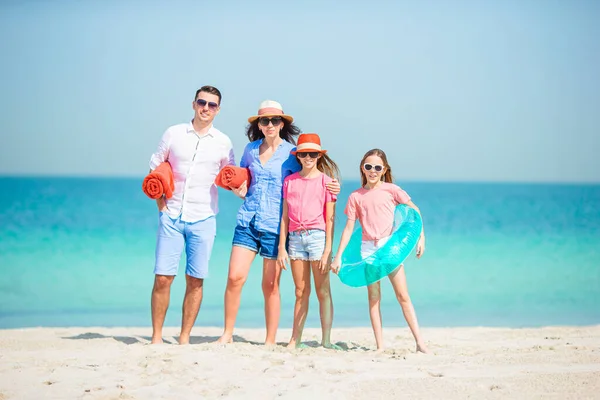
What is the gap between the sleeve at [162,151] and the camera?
5.71 m

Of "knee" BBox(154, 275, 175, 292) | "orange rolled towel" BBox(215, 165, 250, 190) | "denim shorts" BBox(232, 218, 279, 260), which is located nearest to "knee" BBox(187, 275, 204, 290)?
"knee" BBox(154, 275, 175, 292)

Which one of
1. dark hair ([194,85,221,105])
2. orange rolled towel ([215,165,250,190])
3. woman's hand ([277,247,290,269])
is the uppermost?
dark hair ([194,85,221,105])

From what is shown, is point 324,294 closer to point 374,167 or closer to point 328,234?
point 328,234

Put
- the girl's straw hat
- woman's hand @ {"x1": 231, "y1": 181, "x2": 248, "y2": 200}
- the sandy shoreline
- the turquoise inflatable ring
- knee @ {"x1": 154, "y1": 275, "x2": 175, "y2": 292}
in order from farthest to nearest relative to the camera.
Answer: knee @ {"x1": 154, "y1": 275, "x2": 175, "y2": 292} < woman's hand @ {"x1": 231, "y1": 181, "x2": 248, "y2": 200} < the girl's straw hat < the turquoise inflatable ring < the sandy shoreline

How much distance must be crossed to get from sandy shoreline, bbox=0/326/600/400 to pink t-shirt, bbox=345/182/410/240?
909mm

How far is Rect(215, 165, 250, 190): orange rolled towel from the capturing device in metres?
5.54

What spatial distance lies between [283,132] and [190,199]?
0.92m

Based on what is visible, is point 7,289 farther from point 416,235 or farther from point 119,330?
point 416,235

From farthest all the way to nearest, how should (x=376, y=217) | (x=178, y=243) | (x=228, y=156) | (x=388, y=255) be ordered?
(x=228, y=156) → (x=178, y=243) → (x=376, y=217) → (x=388, y=255)

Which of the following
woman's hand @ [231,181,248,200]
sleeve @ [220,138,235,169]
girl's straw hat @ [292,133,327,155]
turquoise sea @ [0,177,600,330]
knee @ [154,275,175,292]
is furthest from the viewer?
turquoise sea @ [0,177,600,330]

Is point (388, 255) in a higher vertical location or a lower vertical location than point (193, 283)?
higher

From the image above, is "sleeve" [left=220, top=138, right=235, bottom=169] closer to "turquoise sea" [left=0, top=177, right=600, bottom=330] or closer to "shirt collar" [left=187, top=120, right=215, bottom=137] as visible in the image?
"shirt collar" [left=187, top=120, right=215, bottom=137]

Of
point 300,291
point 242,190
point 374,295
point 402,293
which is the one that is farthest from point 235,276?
point 402,293

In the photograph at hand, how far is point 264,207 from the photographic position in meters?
5.65
